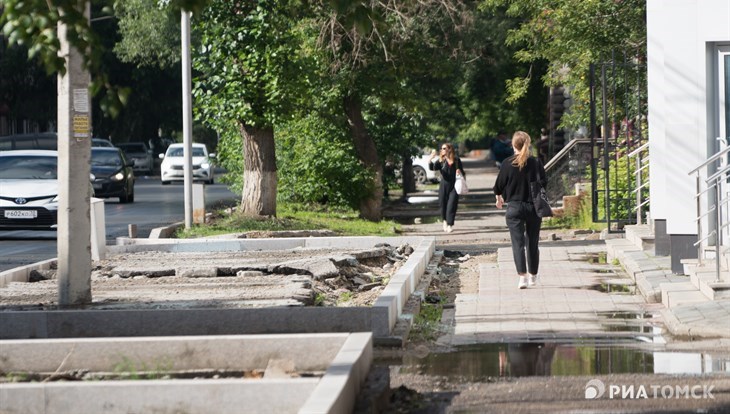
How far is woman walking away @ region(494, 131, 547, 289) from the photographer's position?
13.9 m

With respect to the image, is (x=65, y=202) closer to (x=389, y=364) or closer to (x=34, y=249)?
(x=389, y=364)

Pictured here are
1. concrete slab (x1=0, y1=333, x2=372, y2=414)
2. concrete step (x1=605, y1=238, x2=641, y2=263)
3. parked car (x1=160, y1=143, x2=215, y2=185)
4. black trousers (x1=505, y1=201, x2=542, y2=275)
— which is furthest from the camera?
parked car (x1=160, y1=143, x2=215, y2=185)

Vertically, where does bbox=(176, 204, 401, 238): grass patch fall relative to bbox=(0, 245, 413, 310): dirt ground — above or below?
above

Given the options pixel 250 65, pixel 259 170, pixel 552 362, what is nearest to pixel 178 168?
pixel 259 170

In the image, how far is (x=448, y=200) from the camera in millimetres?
25016

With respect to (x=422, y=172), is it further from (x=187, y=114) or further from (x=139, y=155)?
(x=187, y=114)

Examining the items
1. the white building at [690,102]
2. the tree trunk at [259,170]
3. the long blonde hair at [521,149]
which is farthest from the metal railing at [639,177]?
the tree trunk at [259,170]

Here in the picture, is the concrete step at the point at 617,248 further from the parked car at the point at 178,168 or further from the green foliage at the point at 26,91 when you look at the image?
the green foliage at the point at 26,91

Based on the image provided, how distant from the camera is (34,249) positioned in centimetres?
2070

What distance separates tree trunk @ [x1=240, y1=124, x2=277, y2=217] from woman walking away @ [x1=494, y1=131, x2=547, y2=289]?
33.5 feet

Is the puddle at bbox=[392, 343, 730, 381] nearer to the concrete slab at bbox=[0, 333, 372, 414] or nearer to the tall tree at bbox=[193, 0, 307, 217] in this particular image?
the concrete slab at bbox=[0, 333, 372, 414]

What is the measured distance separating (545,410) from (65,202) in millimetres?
5131

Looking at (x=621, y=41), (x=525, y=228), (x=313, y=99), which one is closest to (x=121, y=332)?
(x=525, y=228)

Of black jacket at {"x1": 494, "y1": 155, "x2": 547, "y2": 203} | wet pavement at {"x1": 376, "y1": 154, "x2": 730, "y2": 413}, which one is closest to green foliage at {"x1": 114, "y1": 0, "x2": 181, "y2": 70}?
wet pavement at {"x1": 376, "y1": 154, "x2": 730, "y2": 413}
